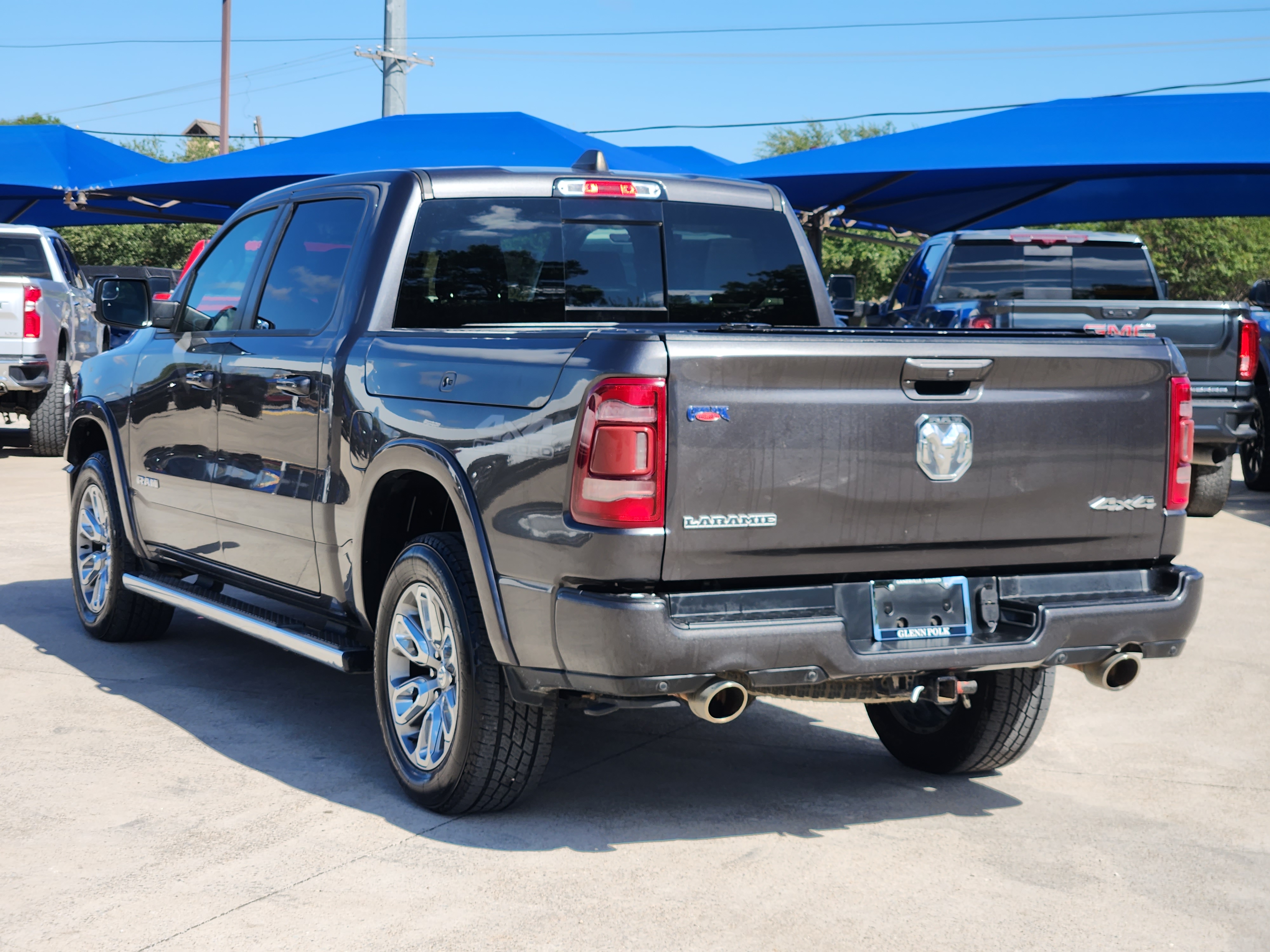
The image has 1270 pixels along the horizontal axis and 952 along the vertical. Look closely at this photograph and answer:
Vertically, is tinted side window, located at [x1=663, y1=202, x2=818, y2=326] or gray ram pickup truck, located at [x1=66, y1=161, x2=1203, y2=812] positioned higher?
tinted side window, located at [x1=663, y1=202, x2=818, y2=326]

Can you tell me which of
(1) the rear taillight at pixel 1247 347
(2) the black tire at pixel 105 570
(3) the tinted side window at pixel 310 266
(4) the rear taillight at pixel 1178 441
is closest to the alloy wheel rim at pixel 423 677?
(3) the tinted side window at pixel 310 266

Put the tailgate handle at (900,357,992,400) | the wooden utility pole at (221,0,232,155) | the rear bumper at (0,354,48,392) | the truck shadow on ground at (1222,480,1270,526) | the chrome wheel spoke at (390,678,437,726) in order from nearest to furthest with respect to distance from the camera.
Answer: the tailgate handle at (900,357,992,400) < the chrome wheel spoke at (390,678,437,726) < the truck shadow on ground at (1222,480,1270,526) < the rear bumper at (0,354,48,392) < the wooden utility pole at (221,0,232,155)

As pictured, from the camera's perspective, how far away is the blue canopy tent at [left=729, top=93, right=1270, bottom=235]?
42.4ft

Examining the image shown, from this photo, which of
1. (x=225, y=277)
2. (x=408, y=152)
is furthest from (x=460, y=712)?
(x=408, y=152)

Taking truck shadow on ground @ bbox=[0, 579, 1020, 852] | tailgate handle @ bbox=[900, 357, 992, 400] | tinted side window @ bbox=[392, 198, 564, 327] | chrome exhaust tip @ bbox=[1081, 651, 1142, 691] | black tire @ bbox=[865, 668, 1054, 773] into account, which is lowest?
truck shadow on ground @ bbox=[0, 579, 1020, 852]

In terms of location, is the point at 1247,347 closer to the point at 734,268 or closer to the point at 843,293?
the point at 843,293

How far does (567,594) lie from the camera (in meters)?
3.64

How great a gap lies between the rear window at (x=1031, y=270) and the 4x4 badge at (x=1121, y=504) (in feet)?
25.2

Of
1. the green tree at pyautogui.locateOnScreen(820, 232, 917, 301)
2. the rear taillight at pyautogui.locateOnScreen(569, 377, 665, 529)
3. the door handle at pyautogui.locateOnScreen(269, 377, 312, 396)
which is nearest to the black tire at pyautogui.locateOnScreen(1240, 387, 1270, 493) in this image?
the door handle at pyautogui.locateOnScreen(269, 377, 312, 396)

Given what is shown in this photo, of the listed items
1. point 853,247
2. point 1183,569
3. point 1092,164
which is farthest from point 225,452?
point 853,247

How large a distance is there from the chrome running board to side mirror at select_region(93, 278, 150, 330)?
1.13m

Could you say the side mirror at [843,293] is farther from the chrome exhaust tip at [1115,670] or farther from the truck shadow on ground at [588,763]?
the chrome exhaust tip at [1115,670]

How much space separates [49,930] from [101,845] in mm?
607

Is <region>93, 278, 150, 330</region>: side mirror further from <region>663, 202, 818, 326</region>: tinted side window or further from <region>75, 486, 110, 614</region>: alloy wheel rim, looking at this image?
<region>663, 202, 818, 326</region>: tinted side window
